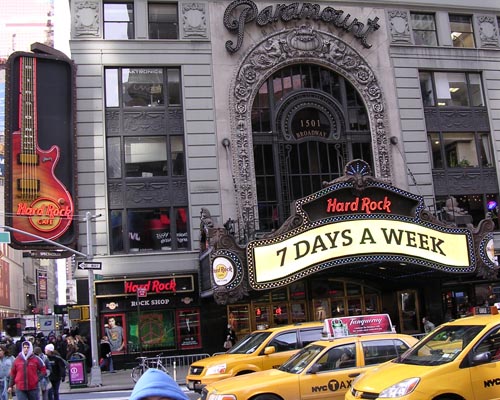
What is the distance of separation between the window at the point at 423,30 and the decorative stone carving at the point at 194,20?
40.9 feet

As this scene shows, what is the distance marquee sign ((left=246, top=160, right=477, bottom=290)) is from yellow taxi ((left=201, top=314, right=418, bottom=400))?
1076cm

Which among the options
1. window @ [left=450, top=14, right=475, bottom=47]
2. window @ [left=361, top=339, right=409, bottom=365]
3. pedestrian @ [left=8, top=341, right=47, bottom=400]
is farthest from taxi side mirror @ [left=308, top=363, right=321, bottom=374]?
window @ [left=450, top=14, right=475, bottom=47]

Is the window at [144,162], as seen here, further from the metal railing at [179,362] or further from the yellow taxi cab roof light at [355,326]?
the yellow taxi cab roof light at [355,326]

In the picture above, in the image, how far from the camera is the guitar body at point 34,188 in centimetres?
2814

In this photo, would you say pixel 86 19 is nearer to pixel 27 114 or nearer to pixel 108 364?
pixel 27 114

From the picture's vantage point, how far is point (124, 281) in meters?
28.2

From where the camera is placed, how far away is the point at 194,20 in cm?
3172

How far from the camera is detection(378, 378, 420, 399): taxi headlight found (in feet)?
28.6

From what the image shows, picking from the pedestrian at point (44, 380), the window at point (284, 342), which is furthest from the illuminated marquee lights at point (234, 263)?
the pedestrian at point (44, 380)

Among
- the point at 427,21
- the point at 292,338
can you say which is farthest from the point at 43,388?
the point at 427,21

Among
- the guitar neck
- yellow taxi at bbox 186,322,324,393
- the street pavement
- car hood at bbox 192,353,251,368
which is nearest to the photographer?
yellow taxi at bbox 186,322,324,393

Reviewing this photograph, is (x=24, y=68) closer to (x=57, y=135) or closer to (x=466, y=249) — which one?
(x=57, y=135)

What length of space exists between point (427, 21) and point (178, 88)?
617 inches

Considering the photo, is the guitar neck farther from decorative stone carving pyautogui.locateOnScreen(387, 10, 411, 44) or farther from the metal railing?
decorative stone carving pyautogui.locateOnScreen(387, 10, 411, 44)
